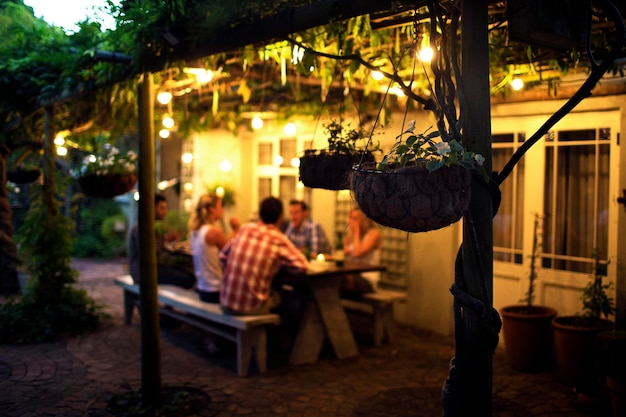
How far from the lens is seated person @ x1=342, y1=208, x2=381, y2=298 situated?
7.66 m

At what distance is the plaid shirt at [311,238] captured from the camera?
335 inches

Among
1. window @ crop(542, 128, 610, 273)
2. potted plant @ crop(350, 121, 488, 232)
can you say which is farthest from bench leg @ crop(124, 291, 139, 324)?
potted plant @ crop(350, 121, 488, 232)

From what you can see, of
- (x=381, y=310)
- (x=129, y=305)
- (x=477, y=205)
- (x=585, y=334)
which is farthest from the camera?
(x=129, y=305)

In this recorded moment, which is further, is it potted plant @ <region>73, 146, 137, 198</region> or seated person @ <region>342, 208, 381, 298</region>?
seated person @ <region>342, 208, 381, 298</region>

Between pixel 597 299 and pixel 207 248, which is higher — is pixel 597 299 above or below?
below

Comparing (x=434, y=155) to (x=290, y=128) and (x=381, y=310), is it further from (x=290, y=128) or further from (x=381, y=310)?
(x=290, y=128)

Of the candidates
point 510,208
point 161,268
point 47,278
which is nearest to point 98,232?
point 161,268

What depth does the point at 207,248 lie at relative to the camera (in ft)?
24.1

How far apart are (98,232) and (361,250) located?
10.8 meters

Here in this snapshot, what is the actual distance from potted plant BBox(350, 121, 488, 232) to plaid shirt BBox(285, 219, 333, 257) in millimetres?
5730

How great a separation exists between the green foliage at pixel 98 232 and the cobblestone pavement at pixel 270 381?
834 cm

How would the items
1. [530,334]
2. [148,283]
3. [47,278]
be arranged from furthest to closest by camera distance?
[47,278]
[530,334]
[148,283]

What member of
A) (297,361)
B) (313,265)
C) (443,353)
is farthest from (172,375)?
(443,353)

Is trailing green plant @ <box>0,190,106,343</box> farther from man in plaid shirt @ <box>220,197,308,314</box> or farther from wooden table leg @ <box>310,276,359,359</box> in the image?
wooden table leg @ <box>310,276,359,359</box>
